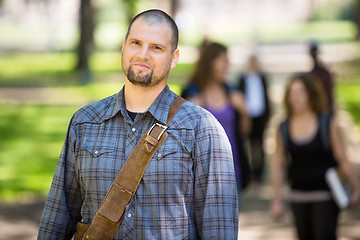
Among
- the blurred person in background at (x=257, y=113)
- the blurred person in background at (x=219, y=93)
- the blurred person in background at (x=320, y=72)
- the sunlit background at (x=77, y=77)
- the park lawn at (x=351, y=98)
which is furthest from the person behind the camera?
the park lawn at (x=351, y=98)

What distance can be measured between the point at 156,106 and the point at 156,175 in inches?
13.6

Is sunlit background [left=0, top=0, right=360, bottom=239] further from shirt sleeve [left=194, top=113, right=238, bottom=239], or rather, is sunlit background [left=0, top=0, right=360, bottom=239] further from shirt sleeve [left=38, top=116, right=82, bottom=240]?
shirt sleeve [left=194, top=113, right=238, bottom=239]

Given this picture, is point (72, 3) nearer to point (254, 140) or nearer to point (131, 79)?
point (254, 140)

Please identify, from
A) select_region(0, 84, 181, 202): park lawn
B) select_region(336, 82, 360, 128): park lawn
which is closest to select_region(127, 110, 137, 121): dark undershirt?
select_region(0, 84, 181, 202): park lawn

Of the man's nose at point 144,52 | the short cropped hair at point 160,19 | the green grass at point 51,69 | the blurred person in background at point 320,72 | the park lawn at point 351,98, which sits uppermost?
the green grass at point 51,69

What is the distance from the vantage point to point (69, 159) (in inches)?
135

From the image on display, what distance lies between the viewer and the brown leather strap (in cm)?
318

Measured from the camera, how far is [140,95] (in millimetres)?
3387

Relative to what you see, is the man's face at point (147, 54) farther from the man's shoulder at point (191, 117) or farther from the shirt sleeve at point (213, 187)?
the shirt sleeve at point (213, 187)

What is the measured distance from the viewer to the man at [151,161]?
10.4 feet

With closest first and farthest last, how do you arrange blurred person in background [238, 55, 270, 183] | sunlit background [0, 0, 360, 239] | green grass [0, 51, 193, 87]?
1. blurred person in background [238, 55, 270, 183]
2. sunlit background [0, 0, 360, 239]
3. green grass [0, 51, 193, 87]

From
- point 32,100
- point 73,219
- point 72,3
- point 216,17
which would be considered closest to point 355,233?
point 73,219

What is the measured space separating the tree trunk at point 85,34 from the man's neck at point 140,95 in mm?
25328

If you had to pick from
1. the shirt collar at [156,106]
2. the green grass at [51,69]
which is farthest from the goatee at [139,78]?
the green grass at [51,69]
